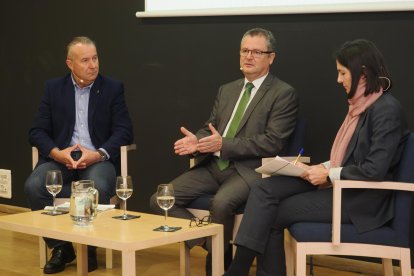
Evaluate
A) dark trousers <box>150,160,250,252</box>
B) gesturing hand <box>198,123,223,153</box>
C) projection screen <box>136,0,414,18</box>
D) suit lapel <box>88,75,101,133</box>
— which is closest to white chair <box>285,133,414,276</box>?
dark trousers <box>150,160,250,252</box>

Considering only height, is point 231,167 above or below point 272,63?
below

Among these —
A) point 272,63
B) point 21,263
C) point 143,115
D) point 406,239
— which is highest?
point 272,63

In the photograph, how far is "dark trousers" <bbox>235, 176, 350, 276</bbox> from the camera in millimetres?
3527

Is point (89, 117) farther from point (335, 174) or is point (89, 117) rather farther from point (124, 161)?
point (335, 174)

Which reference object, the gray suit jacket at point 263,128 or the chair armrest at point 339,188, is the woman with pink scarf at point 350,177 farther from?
the gray suit jacket at point 263,128

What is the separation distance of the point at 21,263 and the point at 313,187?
1.95 metres

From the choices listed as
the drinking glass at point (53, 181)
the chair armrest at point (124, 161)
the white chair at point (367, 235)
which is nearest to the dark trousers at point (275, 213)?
the white chair at point (367, 235)

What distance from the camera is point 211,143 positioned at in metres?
4.25

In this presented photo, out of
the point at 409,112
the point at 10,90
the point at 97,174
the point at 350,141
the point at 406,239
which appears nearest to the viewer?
the point at 406,239

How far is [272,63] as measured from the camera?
4.73m

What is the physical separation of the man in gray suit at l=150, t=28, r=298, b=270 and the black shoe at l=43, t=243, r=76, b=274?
64cm

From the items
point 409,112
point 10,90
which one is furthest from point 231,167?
point 10,90

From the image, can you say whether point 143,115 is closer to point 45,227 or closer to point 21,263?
point 21,263

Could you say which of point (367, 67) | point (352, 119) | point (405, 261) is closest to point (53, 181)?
point (352, 119)
